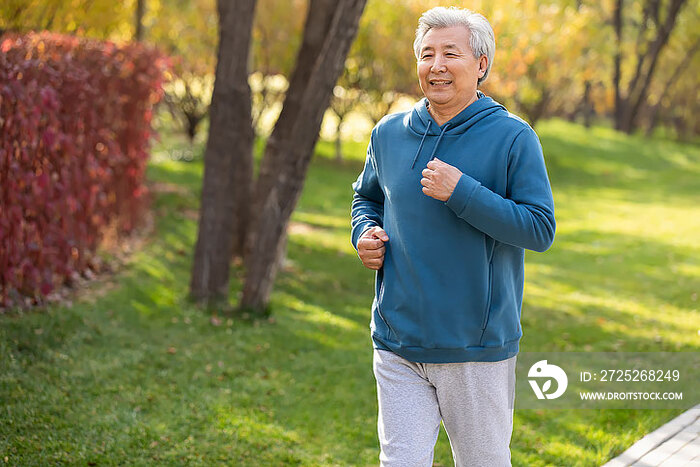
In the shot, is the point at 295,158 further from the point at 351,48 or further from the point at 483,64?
the point at 351,48

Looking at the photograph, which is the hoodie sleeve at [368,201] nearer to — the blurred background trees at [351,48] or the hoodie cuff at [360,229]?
the hoodie cuff at [360,229]

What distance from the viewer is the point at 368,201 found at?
3.35 m

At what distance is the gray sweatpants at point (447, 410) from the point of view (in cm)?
289

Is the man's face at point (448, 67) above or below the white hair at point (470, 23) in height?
below

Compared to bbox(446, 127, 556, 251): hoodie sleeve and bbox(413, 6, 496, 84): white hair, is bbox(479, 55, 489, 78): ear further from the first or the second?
bbox(446, 127, 556, 251): hoodie sleeve

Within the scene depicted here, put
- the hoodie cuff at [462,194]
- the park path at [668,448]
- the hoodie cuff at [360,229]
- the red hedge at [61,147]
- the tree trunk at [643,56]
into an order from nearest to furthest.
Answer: the hoodie cuff at [462,194] → the hoodie cuff at [360,229] → the park path at [668,448] → the red hedge at [61,147] → the tree trunk at [643,56]

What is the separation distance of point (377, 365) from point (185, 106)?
16.7 m

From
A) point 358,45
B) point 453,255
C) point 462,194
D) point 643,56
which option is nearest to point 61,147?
point 453,255

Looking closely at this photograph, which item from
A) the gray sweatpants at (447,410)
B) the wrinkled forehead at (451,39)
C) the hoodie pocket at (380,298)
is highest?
the wrinkled forehead at (451,39)

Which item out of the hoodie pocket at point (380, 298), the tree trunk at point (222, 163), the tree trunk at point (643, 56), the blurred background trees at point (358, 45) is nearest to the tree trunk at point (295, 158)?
the tree trunk at point (222, 163)

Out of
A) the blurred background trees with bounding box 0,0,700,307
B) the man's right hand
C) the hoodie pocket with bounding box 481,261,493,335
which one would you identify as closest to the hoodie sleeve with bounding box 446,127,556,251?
the hoodie pocket with bounding box 481,261,493,335

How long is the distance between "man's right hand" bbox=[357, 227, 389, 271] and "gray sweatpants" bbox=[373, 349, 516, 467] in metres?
0.35

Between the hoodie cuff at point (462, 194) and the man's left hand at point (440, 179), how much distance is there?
0.05 ft

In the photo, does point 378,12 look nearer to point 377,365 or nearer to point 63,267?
point 63,267
